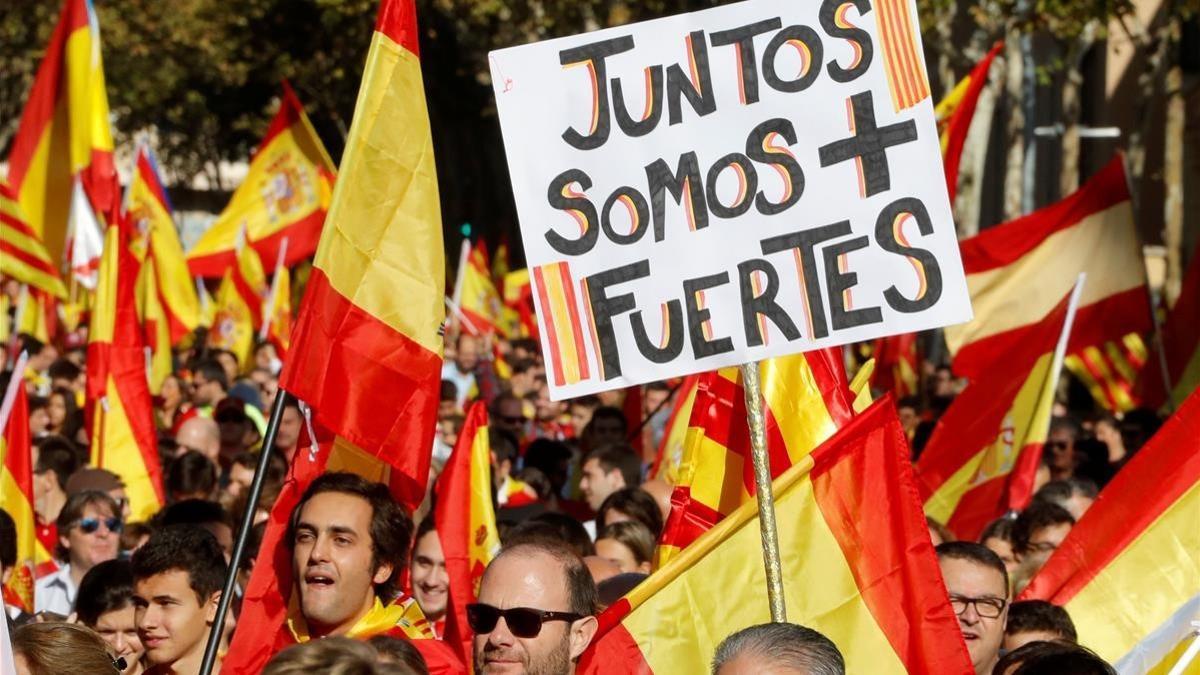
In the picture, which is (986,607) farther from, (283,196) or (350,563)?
(283,196)

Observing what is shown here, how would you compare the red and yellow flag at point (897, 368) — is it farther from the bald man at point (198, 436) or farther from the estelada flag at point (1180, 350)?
the bald man at point (198, 436)

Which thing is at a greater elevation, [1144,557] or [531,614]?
[531,614]

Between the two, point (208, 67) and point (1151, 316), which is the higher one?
point (208, 67)

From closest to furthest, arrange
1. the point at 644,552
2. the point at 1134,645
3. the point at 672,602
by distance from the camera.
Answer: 1. the point at 672,602
2. the point at 1134,645
3. the point at 644,552

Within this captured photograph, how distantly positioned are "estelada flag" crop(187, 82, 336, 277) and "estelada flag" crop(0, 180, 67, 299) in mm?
4380

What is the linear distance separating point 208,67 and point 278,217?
21.8 meters

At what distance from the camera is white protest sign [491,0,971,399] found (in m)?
4.90

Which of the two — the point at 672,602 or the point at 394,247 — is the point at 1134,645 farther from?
the point at 394,247

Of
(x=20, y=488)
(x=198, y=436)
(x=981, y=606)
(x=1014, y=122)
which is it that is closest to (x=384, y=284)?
(x=981, y=606)

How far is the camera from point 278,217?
56.6ft

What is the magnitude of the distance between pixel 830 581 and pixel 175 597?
187cm

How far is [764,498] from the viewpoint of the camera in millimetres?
4797

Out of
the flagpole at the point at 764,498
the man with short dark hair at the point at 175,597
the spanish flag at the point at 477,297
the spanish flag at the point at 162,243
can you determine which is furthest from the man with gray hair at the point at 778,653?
the spanish flag at the point at 477,297

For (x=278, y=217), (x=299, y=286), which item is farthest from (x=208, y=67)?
(x=278, y=217)
